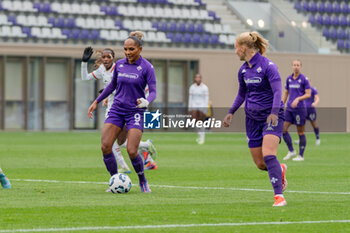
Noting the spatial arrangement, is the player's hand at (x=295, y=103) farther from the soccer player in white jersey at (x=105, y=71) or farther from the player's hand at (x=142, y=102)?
the player's hand at (x=142, y=102)

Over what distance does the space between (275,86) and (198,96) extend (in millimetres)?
17367

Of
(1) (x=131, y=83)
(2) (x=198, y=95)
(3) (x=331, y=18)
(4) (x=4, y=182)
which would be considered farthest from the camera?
(3) (x=331, y=18)

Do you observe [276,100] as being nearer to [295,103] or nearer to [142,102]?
[142,102]

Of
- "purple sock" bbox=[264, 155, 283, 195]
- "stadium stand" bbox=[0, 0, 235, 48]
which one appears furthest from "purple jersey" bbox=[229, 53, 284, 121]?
"stadium stand" bbox=[0, 0, 235, 48]

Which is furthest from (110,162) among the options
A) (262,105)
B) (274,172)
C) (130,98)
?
(274,172)

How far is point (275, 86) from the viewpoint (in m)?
9.09

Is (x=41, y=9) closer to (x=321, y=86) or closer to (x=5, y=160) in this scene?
(x=321, y=86)

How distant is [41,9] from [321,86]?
14697mm

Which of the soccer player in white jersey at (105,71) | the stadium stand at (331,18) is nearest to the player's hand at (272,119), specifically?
the soccer player in white jersey at (105,71)

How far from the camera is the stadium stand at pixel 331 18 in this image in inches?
1603

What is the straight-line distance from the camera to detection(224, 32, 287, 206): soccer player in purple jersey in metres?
9.11

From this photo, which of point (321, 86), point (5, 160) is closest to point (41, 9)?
point (321, 86)

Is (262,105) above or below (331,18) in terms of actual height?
above

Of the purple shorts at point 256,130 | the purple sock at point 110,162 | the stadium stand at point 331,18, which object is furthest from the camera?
the stadium stand at point 331,18
